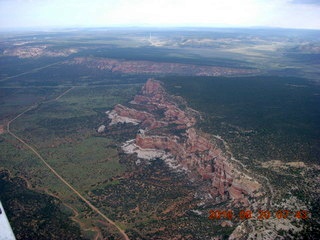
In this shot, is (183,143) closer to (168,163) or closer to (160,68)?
(168,163)

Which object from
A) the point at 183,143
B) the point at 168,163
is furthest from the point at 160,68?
the point at 168,163

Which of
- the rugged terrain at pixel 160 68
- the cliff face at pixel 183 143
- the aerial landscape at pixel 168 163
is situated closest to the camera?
the aerial landscape at pixel 168 163

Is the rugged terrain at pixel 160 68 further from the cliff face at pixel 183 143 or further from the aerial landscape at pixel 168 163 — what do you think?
the cliff face at pixel 183 143

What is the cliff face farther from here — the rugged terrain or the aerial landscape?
the rugged terrain

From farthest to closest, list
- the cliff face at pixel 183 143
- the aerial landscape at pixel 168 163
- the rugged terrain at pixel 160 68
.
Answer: the rugged terrain at pixel 160 68 < the cliff face at pixel 183 143 < the aerial landscape at pixel 168 163

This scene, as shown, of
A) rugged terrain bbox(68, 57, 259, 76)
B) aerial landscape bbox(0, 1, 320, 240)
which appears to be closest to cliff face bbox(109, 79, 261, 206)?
aerial landscape bbox(0, 1, 320, 240)

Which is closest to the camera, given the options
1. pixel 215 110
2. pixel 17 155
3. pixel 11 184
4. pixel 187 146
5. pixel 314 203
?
pixel 314 203

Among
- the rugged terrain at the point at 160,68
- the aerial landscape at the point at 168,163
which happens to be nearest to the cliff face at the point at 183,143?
the aerial landscape at the point at 168,163

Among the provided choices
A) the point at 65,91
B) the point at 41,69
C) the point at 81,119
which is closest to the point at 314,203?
the point at 81,119

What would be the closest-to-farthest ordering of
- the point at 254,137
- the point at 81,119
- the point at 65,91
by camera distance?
the point at 254,137 → the point at 81,119 → the point at 65,91

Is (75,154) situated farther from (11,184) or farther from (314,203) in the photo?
(314,203)
